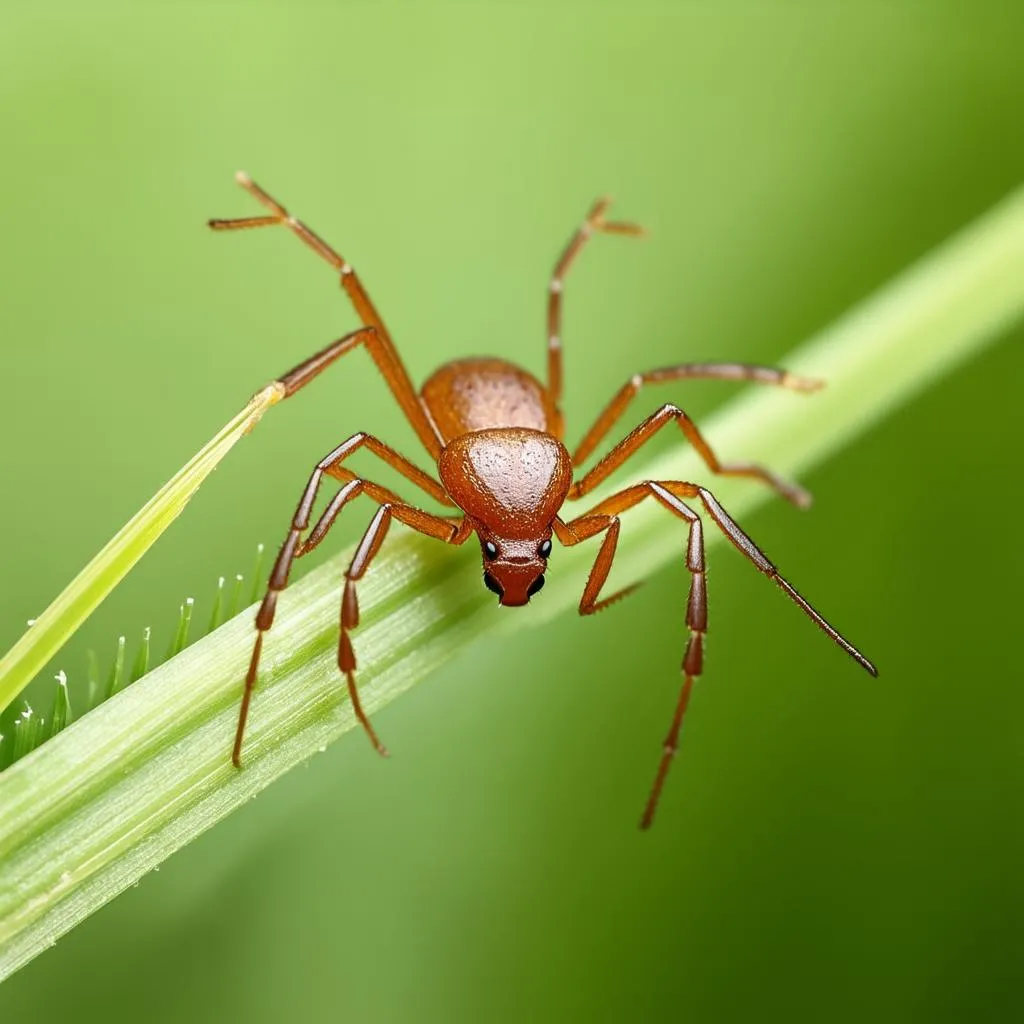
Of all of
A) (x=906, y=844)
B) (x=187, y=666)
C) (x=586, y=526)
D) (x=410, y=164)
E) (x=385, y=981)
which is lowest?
(x=906, y=844)

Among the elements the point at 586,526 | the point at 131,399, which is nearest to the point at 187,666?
the point at 586,526

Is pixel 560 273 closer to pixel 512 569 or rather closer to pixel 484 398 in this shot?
pixel 484 398

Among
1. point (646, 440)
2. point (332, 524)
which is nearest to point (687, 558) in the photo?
point (646, 440)

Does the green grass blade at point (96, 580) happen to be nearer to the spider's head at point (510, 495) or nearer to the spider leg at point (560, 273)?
the spider's head at point (510, 495)

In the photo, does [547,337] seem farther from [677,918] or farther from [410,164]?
[677,918]

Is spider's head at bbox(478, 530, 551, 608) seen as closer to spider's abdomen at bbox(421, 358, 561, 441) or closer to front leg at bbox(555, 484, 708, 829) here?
front leg at bbox(555, 484, 708, 829)

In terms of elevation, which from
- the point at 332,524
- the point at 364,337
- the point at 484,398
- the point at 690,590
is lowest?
the point at 690,590
